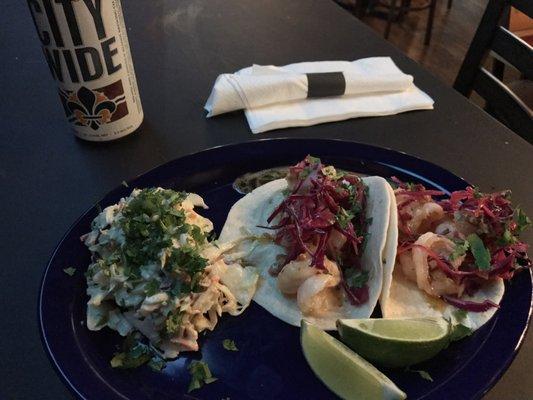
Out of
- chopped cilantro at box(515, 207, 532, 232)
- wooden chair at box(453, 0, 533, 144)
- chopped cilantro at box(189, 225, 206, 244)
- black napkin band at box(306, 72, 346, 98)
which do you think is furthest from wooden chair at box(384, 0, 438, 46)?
chopped cilantro at box(189, 225, 206, 244)

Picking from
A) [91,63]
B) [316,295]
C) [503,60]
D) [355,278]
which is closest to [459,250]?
[355,278]

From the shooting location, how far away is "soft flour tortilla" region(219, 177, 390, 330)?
1.21m

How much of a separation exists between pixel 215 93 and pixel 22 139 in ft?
2.07

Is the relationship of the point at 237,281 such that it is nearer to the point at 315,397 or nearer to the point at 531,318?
the point at 315,397

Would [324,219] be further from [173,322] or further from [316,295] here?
[173,322]

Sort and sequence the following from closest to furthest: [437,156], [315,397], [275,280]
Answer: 1. [315,397]
2. [275,280]
3. [437,156]

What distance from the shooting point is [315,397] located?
102cm

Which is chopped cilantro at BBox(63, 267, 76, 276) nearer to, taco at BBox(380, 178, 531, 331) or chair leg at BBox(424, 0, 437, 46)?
taco at BBox(380, 178, 531, 331)

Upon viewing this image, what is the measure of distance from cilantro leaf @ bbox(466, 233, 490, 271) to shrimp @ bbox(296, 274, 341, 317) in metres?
0.33

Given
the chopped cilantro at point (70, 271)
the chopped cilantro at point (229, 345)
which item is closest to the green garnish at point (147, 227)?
the chopped cilantro at point (70, 271)

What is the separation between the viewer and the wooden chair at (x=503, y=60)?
190 centimetres

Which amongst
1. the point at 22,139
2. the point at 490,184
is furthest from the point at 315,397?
the point at 22,139

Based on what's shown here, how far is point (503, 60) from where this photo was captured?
6.73 ft

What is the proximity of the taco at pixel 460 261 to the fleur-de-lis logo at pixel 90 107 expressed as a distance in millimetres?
888
